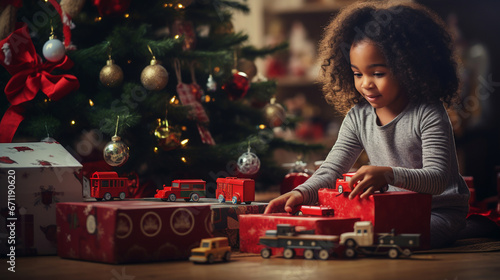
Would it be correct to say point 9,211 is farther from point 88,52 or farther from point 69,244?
point 88,52

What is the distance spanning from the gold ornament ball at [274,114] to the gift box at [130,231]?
941 mm

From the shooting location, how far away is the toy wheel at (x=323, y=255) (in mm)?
1270

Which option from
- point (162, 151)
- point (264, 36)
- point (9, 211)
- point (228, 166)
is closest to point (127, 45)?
point (162, 151)

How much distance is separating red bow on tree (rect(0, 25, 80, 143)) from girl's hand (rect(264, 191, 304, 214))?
25.4 inches

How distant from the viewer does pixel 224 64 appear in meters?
2.06

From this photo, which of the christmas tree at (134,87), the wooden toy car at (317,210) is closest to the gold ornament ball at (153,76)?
the christmas tree at (134,87)

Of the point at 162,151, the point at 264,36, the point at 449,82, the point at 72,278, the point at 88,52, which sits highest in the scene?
the point at 264,36

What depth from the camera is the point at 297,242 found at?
1.28 m

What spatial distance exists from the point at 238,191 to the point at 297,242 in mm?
367

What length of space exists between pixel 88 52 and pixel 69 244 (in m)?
0.68

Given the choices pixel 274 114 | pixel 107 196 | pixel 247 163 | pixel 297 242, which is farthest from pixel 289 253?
pixel 274 114

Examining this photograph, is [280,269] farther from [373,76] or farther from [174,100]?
[174,100]

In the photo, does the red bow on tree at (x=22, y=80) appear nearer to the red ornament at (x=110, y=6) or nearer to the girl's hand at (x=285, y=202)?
the red ornament at (x=110, y=6)

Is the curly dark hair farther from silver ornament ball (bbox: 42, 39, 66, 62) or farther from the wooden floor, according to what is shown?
silver ornament ball (bbox: 42, 39, 66, 62)
